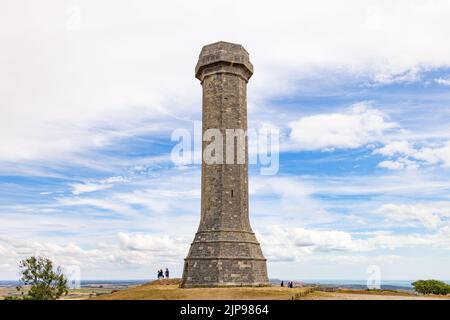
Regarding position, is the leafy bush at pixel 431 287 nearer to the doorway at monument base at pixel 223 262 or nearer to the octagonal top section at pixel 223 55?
the doorway at monument base at pixel 223 262

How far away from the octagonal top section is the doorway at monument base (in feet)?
43.4

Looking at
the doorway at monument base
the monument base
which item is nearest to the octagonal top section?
the doorway at monument base

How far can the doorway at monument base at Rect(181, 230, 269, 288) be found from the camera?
101 feet

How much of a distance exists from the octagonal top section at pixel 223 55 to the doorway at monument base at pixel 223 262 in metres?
13.2

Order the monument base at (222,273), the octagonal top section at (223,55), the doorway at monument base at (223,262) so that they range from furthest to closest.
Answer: the octagonal top section at (223,55), the doorway at monument base at (223,262), the monument base at (222,273)

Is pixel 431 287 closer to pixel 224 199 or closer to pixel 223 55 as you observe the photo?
pixel 224 199

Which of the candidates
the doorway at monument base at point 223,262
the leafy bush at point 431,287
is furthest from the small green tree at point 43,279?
the leafy bush at point 431,287

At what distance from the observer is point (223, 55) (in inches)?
1358

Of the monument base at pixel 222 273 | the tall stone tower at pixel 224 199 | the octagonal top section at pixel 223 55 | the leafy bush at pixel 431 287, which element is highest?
the octagonal top section at pixel 223 55

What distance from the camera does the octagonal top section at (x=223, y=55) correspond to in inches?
1359

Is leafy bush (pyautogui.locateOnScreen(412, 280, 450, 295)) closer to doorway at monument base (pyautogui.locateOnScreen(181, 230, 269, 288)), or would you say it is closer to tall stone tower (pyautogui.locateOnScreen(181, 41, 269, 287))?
tall stone tower (pyautogui.locateOnScreen(181, 41, 269, 287))

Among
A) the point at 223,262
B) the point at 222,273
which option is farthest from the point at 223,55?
the point at 222,273
